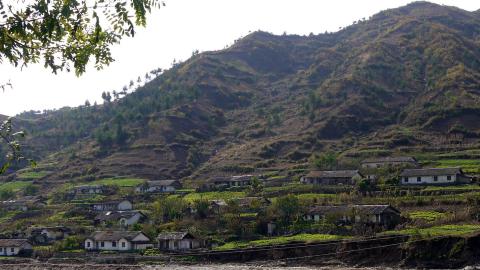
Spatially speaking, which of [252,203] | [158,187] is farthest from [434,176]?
[158,187]

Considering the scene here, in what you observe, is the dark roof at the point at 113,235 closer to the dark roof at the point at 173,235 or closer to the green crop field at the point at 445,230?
the dark roof at the point at 173,235

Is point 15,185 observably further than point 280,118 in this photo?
No

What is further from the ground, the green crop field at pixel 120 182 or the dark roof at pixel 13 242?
the green crop field at pixel 120 182

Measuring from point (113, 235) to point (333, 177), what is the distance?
29.2 meters

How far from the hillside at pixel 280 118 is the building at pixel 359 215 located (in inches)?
1232

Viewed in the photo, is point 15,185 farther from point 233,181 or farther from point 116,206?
point 233,181

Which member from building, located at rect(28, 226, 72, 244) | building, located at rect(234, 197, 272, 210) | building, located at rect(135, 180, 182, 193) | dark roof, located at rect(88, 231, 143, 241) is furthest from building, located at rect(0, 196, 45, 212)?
building, located at rect(234, 197, 272, 210)

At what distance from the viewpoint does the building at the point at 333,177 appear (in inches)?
3054

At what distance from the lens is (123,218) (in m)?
73.2

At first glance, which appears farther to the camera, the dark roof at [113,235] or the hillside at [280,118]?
the hillside at [280,118]

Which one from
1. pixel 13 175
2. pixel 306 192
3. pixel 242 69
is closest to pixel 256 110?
pixel 242 69

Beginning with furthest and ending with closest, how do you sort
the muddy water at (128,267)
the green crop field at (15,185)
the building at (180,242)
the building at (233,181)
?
the green crop field at (15,185)
the building at (233,181)
the building at (180,242)
the muddy water at (128,267)

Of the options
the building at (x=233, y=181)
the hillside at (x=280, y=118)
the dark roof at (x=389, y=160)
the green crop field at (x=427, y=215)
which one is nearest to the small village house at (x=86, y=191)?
the hillside at (x=280, y=118)

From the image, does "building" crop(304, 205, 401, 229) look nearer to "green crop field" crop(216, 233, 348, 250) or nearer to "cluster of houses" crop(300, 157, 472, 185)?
"green crop field" crop(216, 233, 348, 250)
